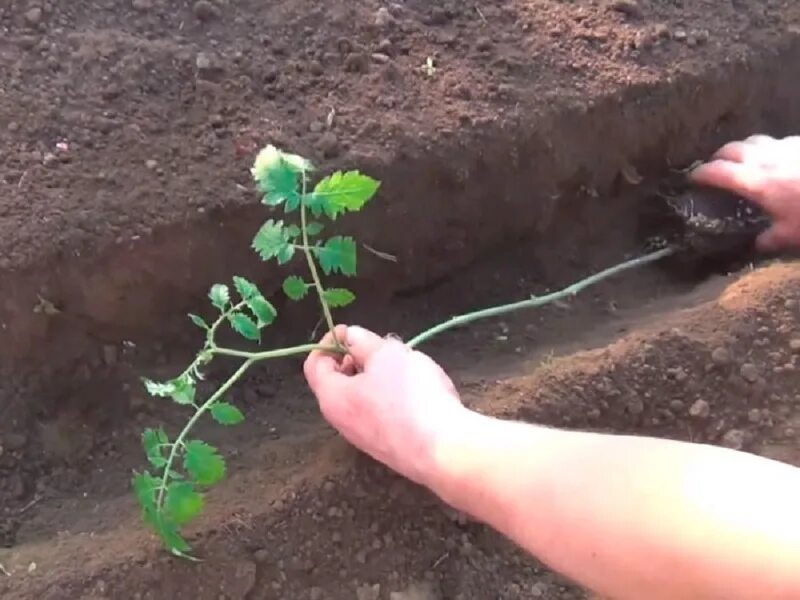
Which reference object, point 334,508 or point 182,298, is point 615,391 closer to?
point 334,508

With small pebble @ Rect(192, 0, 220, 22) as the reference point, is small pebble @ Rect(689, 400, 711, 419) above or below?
below

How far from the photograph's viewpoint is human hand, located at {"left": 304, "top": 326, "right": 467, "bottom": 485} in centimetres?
119

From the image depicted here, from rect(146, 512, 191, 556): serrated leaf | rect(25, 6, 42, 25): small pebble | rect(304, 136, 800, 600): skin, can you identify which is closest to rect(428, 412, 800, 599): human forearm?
rect(304, 136, 800, 600): skin

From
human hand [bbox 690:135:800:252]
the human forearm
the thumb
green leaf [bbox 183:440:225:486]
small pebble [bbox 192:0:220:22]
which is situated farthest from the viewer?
human hand [bbox 690:135:800:252]

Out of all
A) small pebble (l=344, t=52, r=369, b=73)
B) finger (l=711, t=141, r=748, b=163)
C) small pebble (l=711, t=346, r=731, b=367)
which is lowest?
small pebble (l=711, t=346, r=731, b=367)

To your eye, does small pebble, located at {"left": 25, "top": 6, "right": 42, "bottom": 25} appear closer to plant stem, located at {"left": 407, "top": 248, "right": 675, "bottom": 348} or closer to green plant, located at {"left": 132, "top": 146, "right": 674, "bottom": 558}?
green plant, located at {"left": 132, "top": 146, "right": 674, "bottom": 558}

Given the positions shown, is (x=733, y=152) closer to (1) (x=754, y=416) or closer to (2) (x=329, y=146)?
(1) (x=754, y=416)

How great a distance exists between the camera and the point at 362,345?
1300 millimetres

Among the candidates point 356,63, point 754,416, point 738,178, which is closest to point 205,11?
point 356,63

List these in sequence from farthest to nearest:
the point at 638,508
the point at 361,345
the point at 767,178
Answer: the point at 767,178
the point at 361,345
the point at 638,508

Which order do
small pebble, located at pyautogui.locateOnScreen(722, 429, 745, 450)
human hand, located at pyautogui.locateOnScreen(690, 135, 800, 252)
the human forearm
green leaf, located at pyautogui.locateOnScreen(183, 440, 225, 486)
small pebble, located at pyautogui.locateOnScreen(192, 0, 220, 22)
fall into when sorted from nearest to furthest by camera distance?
the human forearm → green leaf, located at pyautogui.locateOnScreen(183, 440, 225, 486) → small pebble, located at pyautogui.locateOnScreen(722, 429, 745, 450) → small pebble, located at pyautogui.locateOnScreen(192, 0, 220, 22) → human hand, located at pyautogui.locateOnScreen(690, 135, 800, 252)

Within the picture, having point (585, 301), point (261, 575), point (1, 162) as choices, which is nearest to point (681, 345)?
point (585, 301)

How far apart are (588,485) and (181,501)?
45cm

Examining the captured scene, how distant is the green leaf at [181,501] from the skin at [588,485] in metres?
0.20
